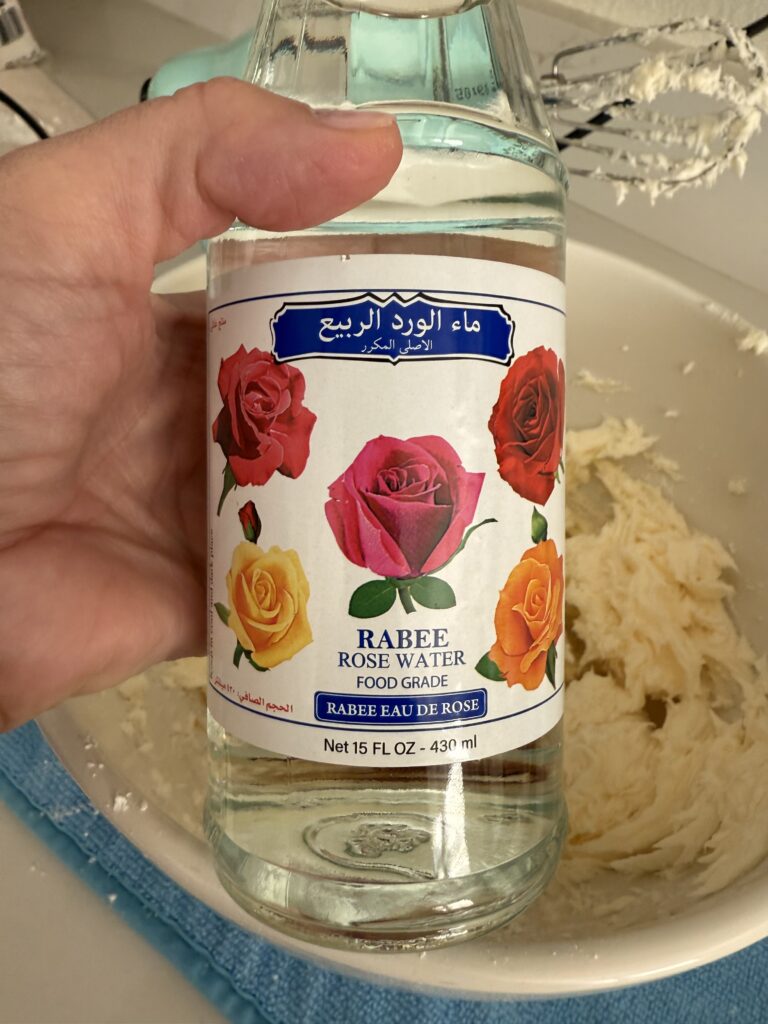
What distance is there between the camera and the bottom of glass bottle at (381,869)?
0.42 meters

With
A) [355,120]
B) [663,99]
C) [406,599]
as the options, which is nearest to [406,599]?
[406,599]

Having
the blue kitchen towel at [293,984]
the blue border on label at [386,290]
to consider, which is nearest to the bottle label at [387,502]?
the blue border on label at [386,290]

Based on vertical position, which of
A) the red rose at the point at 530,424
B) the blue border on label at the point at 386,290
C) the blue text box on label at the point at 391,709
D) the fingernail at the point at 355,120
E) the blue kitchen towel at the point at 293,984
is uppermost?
the fingernail at the point at 355,120

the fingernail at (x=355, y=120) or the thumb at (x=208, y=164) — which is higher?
the fingernail at (x=355, y=120)

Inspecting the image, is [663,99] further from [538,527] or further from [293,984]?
[293,984]

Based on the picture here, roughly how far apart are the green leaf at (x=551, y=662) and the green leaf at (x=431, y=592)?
0.08 meters

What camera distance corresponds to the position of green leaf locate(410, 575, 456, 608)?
40 centimetres

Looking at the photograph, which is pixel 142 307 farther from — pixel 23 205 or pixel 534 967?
pixel 534 967

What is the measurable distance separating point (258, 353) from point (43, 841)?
422 mm

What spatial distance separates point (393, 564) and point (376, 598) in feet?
0.06

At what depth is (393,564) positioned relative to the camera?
1.30 ft

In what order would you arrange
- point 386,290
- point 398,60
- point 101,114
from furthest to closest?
1. point 101,114
2. point 398,60
3. point 386,290

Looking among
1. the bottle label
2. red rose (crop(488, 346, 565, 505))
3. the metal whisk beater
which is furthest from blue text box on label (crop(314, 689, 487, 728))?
the metal whisk beater

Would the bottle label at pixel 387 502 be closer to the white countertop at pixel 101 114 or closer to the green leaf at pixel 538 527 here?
the green leaf at pixel 538 527
